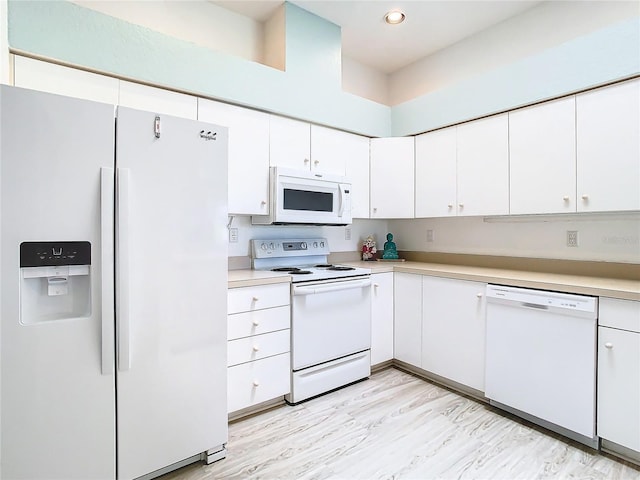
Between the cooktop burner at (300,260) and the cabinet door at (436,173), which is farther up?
the cabinet door at (436,173)

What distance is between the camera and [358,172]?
3.07 metres

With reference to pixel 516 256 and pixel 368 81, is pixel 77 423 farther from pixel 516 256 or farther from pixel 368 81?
pixel 368 81

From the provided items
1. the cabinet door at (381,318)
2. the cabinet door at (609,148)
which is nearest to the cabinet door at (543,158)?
the cabinet door at (609,148)

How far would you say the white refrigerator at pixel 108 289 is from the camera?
1.30m

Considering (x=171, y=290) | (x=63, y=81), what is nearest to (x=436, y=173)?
(x=171, y=290)

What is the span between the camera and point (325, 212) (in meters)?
2.80

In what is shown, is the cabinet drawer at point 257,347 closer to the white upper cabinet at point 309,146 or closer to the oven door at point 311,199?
the oven door at point 311,199

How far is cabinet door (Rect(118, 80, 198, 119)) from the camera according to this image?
194cm

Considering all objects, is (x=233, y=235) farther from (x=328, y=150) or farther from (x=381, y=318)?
(x=381, y=318)

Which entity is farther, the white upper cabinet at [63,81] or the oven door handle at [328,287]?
the oven door handle at [328,287]

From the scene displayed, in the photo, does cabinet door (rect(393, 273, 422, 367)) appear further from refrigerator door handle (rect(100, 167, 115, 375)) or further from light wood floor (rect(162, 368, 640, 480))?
refrigerator door handle (rect(100, 167, 115, 375))

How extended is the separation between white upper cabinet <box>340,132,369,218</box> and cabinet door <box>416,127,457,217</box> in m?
0.46

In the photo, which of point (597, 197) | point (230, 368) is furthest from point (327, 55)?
point (230, 368)

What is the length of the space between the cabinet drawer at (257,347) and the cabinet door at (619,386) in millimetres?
1752
